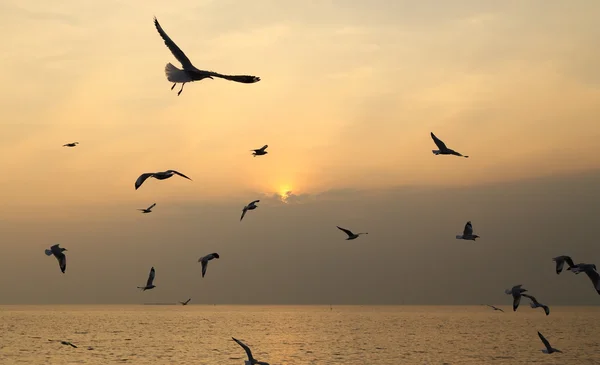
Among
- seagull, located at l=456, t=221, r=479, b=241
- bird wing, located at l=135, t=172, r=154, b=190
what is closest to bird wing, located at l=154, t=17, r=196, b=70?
bird wing, located at l=135, t=172, r=154, b=190

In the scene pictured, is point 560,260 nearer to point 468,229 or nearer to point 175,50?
point 468,229

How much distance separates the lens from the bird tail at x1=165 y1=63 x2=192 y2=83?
21.4 m

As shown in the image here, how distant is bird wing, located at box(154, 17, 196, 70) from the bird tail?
22 cm

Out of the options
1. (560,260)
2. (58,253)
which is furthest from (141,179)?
(560,260)

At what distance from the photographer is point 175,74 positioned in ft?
71.0

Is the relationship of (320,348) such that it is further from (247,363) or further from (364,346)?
(247,363)

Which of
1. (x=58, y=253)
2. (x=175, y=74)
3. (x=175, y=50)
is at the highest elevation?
(x=175, y=50)

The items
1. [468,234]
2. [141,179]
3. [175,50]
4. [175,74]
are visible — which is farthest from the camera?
[468,234]

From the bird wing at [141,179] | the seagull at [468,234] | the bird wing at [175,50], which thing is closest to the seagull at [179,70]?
the bird wing at [175,50]

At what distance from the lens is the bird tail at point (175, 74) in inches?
843

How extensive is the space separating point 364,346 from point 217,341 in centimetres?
2094

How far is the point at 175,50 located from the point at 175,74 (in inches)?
30.2

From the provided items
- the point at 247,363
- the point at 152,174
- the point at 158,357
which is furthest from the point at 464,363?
the point at 152,174

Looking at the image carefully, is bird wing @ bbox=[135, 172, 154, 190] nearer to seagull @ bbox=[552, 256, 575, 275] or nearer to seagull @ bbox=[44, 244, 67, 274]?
seagull @ bbox=[44, 244, 67, 274]
